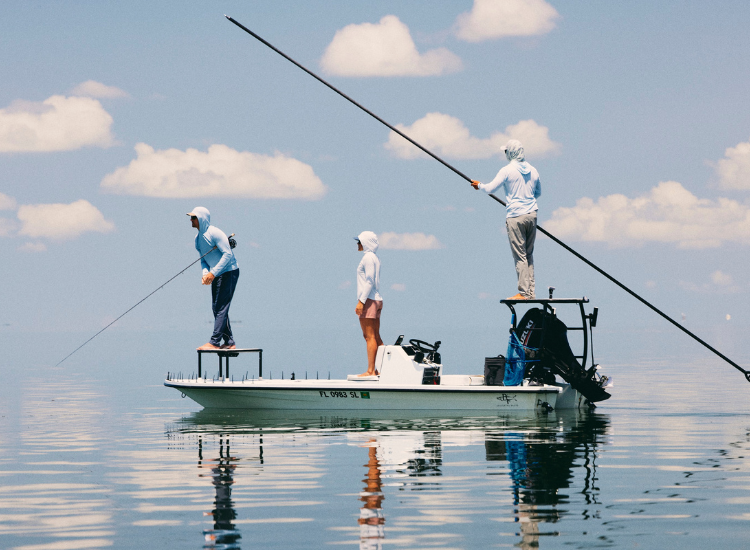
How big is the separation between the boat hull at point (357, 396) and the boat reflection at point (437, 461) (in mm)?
266

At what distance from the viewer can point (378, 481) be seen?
1055 centimetres

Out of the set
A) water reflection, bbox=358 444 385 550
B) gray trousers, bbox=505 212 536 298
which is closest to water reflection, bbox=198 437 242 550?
water reflection, bbox=358 444 385 550

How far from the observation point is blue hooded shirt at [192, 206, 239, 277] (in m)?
18.1

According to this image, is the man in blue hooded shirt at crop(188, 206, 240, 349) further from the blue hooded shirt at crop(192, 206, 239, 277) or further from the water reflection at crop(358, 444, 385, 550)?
the water reflection at crop(358, 444, 385, 550)

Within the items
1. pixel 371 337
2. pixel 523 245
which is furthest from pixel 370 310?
pixel 523 245

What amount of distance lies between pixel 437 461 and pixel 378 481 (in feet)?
5.05

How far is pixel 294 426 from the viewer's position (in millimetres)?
15883

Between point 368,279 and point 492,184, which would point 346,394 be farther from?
point 492,184

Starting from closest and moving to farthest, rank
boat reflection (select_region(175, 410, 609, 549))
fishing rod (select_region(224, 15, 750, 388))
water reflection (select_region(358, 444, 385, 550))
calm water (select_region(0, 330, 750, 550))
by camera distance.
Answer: water reflection (select_region(358, 444, 385, 550)) → calm water (select_region(0, 330, 750, 550)) → boat reflection (select_region(175, 410, 609, 549)) → fishing rod (select_region(224, 15, 750, 388))

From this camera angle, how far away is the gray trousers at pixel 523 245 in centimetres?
1647

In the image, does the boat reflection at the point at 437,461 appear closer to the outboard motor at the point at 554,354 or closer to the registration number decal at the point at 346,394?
the registration number decal at the point at 346,394

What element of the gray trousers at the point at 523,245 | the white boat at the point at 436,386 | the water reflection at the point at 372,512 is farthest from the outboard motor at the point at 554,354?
the water reflection at the point at 372,512

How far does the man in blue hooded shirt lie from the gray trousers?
5.25m

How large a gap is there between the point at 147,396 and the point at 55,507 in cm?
1648
